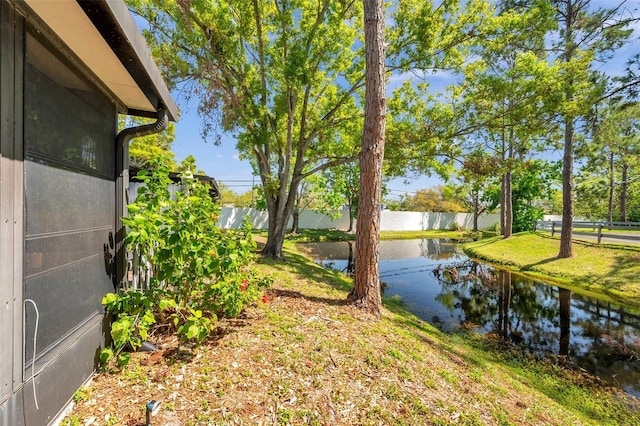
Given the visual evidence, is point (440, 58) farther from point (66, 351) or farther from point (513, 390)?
point (66, 351)

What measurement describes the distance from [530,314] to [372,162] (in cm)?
526

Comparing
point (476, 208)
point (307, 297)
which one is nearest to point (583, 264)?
point (307, 297)

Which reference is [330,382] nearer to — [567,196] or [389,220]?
[567,196]

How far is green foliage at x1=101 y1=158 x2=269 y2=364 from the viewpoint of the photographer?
76.6 inches

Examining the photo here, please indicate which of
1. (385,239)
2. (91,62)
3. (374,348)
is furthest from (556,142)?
(91,62)

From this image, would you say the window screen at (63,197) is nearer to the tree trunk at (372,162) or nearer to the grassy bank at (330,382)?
the grassy bank at (330,382)

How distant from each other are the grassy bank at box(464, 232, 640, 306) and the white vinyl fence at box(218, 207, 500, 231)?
10695mm

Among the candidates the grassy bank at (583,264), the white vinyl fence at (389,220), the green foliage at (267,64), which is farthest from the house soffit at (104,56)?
the white vinyl fence at (389,220)

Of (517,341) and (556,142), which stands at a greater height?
(556,142)

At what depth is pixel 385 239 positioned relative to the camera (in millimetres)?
18500

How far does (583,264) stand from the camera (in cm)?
902

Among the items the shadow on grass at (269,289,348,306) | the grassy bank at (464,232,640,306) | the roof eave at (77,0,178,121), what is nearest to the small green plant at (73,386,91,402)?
the roof eave at (77,0,178,121)

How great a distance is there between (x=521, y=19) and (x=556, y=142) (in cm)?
628

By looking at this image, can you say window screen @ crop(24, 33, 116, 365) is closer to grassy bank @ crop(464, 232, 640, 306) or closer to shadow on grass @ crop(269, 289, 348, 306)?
shadow on grass @ crop(269, 289, 348, 306)
